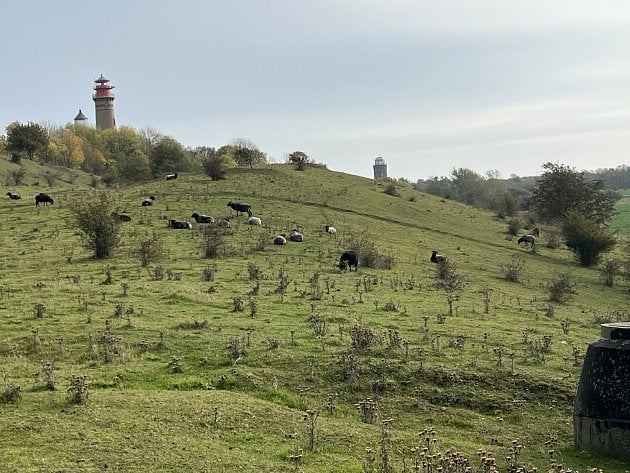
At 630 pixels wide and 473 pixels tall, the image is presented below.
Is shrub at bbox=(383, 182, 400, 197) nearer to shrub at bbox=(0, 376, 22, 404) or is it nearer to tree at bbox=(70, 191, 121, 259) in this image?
tree at bbox=(70, 191, 121, 259)

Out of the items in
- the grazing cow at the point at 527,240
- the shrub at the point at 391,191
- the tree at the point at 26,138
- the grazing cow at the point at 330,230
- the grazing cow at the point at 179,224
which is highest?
the tree at the point at 26,138

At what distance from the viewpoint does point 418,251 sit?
42.8 m

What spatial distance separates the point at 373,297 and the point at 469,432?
41.4 ft

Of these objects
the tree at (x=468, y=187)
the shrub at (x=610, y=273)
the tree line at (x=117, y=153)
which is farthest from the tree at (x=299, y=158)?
the shrub at (x=610, y=273)

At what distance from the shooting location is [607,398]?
1059 centimetres

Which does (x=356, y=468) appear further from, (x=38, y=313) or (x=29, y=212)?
(x=29, y=212)

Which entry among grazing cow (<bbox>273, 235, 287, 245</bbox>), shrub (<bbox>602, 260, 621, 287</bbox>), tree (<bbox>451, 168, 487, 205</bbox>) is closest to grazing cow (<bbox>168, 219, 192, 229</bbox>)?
grazing cow (<bbox>273, 235, 287, 245</bbox>)

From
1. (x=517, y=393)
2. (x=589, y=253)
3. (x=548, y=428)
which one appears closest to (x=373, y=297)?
(x=517, y=393)

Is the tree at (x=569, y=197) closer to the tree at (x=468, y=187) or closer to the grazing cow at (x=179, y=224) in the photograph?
the tree at (x=468, y=187)

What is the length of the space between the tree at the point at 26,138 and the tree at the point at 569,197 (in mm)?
61951

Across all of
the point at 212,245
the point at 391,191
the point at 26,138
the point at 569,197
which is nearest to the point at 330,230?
the point at 212,245

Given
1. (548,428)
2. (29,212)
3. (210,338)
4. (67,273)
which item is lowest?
(548,428)

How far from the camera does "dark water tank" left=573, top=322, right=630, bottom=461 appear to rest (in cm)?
1049

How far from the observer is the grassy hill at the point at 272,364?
9844 mm
